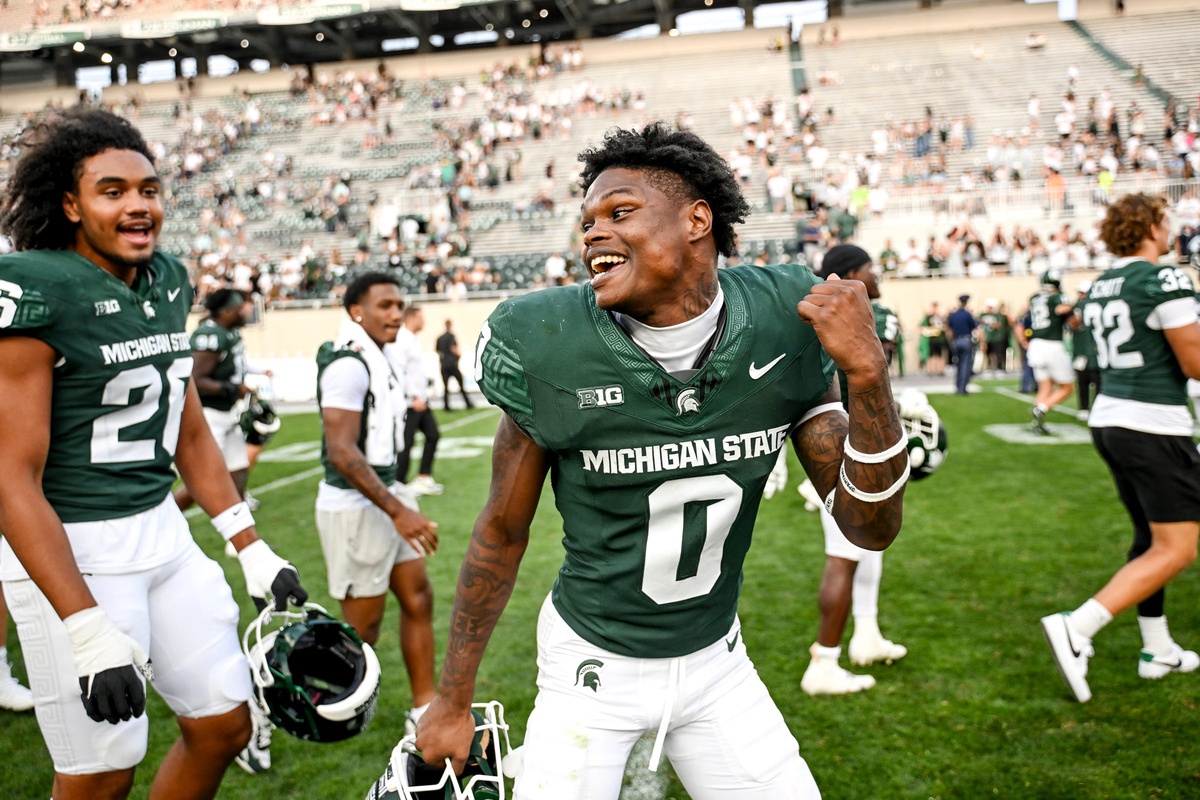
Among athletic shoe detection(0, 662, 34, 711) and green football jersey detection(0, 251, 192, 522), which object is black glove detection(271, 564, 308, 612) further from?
athletic shoe detection(0, 662, 34, 711)

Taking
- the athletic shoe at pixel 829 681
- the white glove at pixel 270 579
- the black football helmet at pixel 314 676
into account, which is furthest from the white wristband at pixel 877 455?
the athletic shoe at pixel 829 681

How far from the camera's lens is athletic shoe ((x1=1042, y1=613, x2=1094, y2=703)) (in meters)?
4.25

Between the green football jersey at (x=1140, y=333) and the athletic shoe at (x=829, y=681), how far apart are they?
6.14 feet

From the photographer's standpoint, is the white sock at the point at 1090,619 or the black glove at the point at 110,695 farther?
the white sock at the point at 1090,619

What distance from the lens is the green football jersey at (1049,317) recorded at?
12141mm

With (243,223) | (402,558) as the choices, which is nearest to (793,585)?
(402,558)

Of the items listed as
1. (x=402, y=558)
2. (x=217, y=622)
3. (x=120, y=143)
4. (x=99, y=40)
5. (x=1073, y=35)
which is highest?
(x=99, y=40)

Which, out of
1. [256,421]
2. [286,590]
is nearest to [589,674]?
[286,590]

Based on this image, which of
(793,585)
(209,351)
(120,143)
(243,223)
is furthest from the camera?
(243,223)

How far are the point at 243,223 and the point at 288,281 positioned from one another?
20.4ft

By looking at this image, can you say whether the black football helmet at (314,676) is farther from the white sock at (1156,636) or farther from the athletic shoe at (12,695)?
the white sock at (1156,636)

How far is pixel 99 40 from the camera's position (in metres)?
43.8

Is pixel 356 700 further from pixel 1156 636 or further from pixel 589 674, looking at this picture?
pixel 1156 636

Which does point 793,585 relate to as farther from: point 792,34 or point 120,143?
point 792,34
